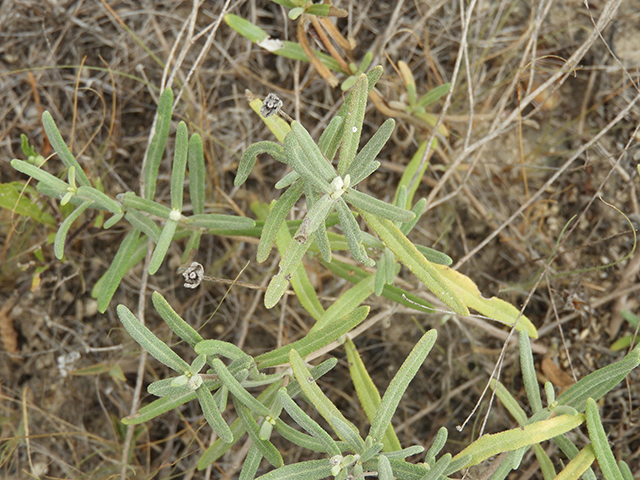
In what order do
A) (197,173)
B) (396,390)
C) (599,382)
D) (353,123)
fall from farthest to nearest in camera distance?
1. (197,173)
2. (599,382)
3. (396,390)
4. (353,123)

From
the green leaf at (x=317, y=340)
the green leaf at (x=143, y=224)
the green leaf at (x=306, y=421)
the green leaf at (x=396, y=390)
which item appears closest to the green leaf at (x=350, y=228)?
the green leaf at (x=317, y=340)

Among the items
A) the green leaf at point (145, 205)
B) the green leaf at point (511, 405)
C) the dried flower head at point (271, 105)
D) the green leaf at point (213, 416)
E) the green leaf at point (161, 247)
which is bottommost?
the green leaf at point (511, 405)

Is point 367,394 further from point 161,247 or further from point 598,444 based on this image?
point 161,247

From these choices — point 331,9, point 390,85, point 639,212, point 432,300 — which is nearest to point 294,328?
point 432,300

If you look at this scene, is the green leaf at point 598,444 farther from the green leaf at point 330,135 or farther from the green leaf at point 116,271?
the green leaf at point 116,271

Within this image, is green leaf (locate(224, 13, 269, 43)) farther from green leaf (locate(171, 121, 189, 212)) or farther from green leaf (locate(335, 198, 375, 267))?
green leaf (locate(335, 198, 375, 267))

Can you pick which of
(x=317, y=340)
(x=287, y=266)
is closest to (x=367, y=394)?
(x=317, y=340)

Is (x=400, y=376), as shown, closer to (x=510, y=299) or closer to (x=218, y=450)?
(x=218, y=450)
